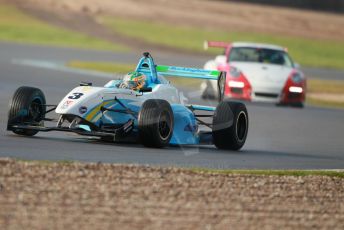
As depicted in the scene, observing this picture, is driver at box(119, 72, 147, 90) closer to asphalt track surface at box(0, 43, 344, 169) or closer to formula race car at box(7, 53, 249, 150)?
formula race car at box(7, 53, 249, 150)

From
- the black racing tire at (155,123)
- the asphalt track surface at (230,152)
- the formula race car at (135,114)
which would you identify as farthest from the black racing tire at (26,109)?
the black racing tire at (155,123)

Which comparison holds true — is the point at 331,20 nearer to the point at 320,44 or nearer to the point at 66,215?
the point at 320,44

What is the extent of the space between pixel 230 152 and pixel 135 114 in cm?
154

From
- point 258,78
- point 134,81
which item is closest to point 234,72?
point 258,78

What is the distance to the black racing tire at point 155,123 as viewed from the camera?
13398mm

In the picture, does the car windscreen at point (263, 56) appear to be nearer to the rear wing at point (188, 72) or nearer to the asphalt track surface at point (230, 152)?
the asphalt track surface at point (230, 152)

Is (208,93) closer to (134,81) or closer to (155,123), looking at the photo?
(134,81)

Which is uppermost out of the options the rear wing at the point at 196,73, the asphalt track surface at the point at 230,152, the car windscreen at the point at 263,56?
the car windscreen at the point at 263,56

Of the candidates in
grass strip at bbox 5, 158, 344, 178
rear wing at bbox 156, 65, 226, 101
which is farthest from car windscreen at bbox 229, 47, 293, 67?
grass strip at bbox 5, 158, 344, 178

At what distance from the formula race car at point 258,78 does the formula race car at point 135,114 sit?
9.50 metres

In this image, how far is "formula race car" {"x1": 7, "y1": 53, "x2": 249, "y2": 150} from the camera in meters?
13.5

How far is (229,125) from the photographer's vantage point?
14.6 meters

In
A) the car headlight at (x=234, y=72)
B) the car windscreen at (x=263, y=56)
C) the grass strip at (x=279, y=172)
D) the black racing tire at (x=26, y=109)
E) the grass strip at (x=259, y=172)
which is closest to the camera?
the grass strip at (x=259, y=172)

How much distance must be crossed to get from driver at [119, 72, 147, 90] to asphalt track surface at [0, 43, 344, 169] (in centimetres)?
95
